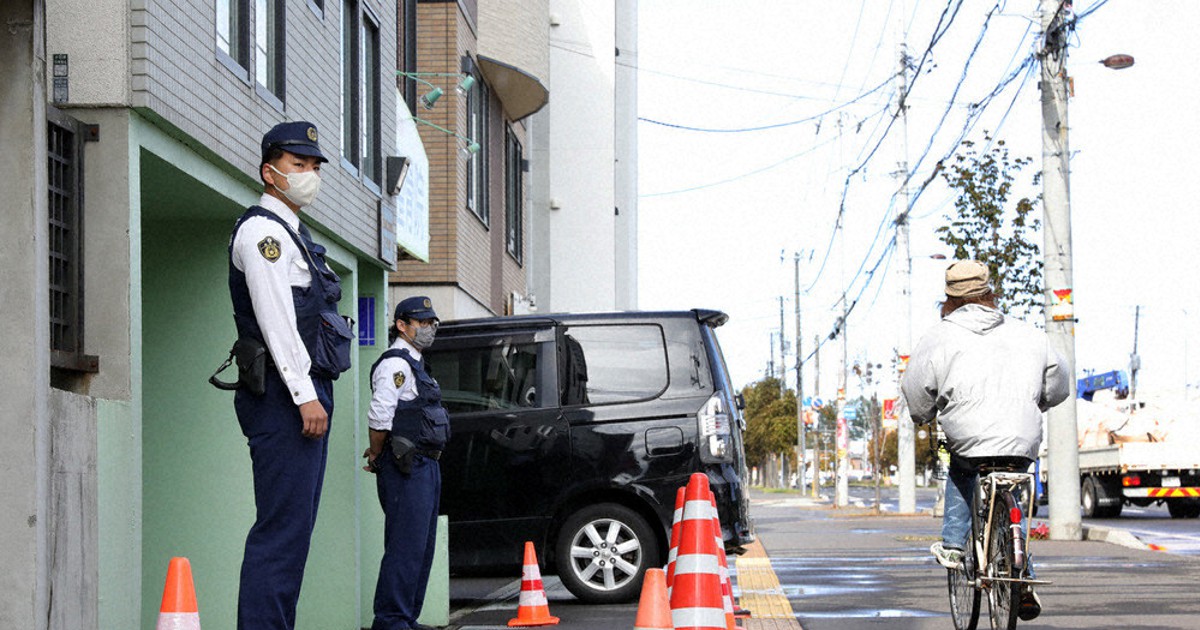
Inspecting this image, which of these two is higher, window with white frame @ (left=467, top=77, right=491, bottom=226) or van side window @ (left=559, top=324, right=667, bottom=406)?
window with white frame @ (left=467, top=77, right=491, bottom=226)

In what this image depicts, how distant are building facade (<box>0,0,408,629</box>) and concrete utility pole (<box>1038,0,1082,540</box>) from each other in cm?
1227

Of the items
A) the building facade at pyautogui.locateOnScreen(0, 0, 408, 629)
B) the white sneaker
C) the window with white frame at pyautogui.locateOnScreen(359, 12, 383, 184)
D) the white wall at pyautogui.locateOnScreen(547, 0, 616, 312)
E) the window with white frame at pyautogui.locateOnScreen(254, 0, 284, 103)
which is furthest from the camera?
the white wall at pyautogui.locateOnScreen(547, 0, 616, 312)

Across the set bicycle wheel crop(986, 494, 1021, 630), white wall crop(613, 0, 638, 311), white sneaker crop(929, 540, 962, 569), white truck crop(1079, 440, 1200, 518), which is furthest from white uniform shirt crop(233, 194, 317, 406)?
white wall crop(613, 0, 638, 311)

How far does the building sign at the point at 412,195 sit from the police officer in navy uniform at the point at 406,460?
4.82 meters

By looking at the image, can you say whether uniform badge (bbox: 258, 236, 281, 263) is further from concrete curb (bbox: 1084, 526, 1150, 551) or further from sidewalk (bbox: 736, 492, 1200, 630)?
concrete curb (bbox: 1084, 526, 1150, 551)

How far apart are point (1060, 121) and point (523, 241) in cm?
1019

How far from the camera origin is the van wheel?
10711 mm

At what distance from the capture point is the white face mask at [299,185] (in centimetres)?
573

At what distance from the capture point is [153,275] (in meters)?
7.84

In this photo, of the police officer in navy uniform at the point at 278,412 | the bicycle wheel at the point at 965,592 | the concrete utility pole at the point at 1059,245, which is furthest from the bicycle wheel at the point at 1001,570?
the concrete utility pole at the point at 1059,245

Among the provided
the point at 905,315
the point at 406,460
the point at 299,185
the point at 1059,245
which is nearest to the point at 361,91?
the point at 406,460

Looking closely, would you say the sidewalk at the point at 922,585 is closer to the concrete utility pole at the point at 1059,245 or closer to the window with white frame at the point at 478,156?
the concrete utility pole at the point at 1059,245

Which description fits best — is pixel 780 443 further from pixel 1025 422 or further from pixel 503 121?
pixel 1025 422

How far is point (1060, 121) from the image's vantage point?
67.1 feet
